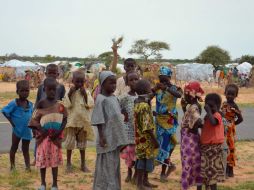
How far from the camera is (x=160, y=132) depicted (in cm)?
613

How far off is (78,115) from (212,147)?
238cm

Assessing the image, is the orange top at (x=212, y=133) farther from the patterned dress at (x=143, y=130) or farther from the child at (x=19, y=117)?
the child at (x=19, y=117)

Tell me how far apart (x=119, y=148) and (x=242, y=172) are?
2.89 m

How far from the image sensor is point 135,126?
224 inches

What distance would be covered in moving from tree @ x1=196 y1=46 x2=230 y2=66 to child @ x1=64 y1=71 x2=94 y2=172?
5215 centimetres

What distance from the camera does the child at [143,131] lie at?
5.46m

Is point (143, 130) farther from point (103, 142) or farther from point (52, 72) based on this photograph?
point (52, 72)

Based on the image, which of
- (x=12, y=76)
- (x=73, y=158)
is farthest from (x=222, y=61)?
(x=73, y=158)

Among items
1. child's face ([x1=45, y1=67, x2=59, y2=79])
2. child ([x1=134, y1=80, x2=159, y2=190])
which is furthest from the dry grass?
child's face ([x1=45, y1=67, x2=59, y2=79])

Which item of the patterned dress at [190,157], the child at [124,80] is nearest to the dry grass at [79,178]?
the patterned dress at [190,157]

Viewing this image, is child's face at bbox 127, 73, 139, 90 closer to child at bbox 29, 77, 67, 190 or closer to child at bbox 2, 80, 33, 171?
child at bbox 29, 77, 67, 190

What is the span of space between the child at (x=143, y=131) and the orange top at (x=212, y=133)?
646 mm

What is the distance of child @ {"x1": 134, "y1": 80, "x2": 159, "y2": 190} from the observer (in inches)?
215

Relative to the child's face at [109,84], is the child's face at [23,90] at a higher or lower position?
lower
